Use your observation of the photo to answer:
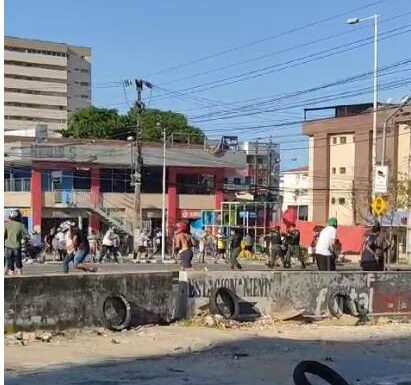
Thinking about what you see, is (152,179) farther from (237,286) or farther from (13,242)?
(237,286)

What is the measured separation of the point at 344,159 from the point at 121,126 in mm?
25576

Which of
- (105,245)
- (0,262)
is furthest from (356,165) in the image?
(0,262)

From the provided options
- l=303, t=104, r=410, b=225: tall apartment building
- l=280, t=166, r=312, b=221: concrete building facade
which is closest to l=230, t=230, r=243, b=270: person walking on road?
l=303, t=104, r=410, b=225: tall apartment building

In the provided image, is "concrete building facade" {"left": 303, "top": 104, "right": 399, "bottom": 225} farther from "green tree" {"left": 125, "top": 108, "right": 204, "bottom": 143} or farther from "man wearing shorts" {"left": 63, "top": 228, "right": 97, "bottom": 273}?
"man wearing shorts" {"left": 63, "top": 228, "right": 97, "bottom": 273}

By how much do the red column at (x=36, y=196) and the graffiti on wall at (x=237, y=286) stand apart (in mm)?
39810

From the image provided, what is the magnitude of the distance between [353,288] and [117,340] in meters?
5.19

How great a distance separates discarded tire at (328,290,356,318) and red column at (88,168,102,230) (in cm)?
4032

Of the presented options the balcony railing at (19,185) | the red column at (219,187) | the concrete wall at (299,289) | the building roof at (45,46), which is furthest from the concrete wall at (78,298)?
the building roof at (45,46)

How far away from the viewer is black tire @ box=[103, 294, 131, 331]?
12344 millimetres

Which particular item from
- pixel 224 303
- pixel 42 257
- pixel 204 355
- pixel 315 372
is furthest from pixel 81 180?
pixel 315 372

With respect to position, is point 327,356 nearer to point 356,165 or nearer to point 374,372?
point 374,372

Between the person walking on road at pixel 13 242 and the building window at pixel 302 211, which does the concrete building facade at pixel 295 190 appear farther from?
the person walking on road at pixel 13 242

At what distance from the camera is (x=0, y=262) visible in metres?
4.97

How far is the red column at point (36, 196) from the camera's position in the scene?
52.3 metres
